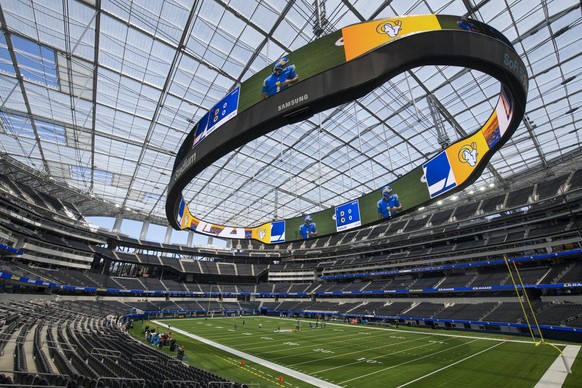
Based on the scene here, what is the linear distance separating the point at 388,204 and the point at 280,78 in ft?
23.5

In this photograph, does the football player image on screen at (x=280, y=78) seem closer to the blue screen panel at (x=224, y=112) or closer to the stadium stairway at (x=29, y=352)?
the blue screen panel at (x=224, y=112)

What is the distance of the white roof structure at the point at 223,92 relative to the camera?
1494 cm

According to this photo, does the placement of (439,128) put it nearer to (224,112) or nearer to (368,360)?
(224,112)

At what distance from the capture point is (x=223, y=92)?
2080 cm

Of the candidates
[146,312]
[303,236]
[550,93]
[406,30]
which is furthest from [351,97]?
[146,312]

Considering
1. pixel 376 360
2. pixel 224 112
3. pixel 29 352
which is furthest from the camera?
pixel 376 360

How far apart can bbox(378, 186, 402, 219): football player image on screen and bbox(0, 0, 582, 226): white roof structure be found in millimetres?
7135

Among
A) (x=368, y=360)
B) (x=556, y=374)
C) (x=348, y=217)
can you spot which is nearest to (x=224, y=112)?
(x=348, y=217)

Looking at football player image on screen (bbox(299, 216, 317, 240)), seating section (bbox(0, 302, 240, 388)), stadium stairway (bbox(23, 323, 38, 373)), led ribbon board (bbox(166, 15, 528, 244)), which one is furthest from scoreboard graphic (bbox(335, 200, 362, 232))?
stadium stairway (bbox(23, 323, 38, 373))

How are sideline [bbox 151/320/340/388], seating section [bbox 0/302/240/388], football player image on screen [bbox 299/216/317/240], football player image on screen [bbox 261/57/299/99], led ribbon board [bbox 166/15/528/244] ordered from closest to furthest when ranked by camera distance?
led ribbon board [bbox 166/15/528/244], football player image on screen [bbox 261/57/299/99], seating section [bbox 0/302/240/388], sideline [bbox 151/320/340/388], football player image on screen [bbox 299/216/317/240]

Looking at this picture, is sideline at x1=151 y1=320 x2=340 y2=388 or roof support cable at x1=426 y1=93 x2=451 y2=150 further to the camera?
sideline at x1=151 y1=320 x2=340 y2=388

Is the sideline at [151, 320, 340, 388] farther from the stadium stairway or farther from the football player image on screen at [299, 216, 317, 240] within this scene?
the stadium stairway

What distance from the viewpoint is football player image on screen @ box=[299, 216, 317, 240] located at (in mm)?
13834

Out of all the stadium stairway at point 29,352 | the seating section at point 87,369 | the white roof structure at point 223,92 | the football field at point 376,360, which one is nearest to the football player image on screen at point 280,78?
the white roof structure at point 223,92
